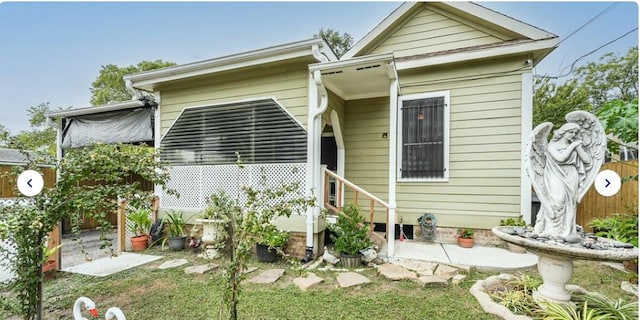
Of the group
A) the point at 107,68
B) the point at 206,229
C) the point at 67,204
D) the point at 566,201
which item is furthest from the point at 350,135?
the point at 107,68

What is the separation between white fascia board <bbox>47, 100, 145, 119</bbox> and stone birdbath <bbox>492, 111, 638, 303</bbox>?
697 cm

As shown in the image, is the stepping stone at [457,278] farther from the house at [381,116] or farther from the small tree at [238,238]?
the small tree at [238,238]

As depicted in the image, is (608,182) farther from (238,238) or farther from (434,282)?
(238,238)

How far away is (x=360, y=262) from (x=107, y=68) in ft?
62.2

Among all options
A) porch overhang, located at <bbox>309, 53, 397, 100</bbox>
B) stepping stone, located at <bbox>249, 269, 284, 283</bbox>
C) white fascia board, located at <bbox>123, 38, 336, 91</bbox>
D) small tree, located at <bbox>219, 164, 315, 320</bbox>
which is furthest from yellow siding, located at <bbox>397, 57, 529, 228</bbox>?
small tree, located at <bbox>219, 164, 315, 320</bbox>

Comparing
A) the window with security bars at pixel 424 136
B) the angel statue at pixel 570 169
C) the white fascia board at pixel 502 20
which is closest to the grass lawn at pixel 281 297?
the angel statue at pixel 570 169

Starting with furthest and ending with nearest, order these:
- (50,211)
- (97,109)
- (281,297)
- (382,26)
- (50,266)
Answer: (97,109)
(382,26)
(50,266)
(281,297)
(50,211)

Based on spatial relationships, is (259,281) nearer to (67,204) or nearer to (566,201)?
(67,204)

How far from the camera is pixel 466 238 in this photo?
482 cm

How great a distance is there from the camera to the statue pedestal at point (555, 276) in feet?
8.02

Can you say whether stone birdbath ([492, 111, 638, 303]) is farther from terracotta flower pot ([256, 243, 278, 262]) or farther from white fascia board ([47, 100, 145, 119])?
white fascia board ([47, 100, 145, 119])

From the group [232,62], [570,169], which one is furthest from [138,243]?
[570,169]

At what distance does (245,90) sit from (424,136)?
361 cm

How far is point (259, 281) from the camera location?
3.43 m
